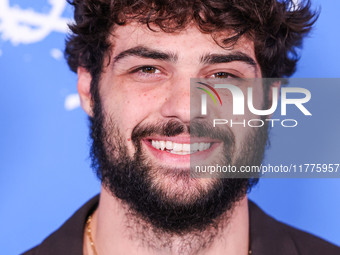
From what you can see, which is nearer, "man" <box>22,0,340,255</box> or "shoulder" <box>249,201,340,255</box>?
"man" <box>22,0,340,255</box>

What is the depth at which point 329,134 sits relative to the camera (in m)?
3.17

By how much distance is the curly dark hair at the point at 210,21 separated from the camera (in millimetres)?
2193

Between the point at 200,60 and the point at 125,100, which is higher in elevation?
the point at 200,60

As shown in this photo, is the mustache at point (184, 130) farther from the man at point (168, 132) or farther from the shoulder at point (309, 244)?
the shoulder at point (309, 244)

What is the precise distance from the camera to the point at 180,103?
212cm

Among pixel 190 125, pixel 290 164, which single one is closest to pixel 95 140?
pixel 190 125

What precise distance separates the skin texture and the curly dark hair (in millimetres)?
41

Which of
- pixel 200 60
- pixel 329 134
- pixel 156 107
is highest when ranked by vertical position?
pixel 200 60

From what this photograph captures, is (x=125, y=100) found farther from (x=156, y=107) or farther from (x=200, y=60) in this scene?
(x=200, y=60)

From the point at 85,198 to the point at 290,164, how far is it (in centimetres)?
117

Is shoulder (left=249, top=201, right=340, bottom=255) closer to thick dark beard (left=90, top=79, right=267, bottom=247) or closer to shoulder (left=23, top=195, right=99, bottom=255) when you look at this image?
thick dark beard (left=90, top=79, right=267, bottom=247)

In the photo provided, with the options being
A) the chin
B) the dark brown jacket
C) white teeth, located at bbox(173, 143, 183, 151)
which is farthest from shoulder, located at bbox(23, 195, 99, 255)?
white teeth, located at bbox(173, 143, 183, 151)

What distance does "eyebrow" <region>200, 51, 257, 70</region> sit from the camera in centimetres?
220

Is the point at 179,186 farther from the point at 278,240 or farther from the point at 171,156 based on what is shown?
the point at 278,240
